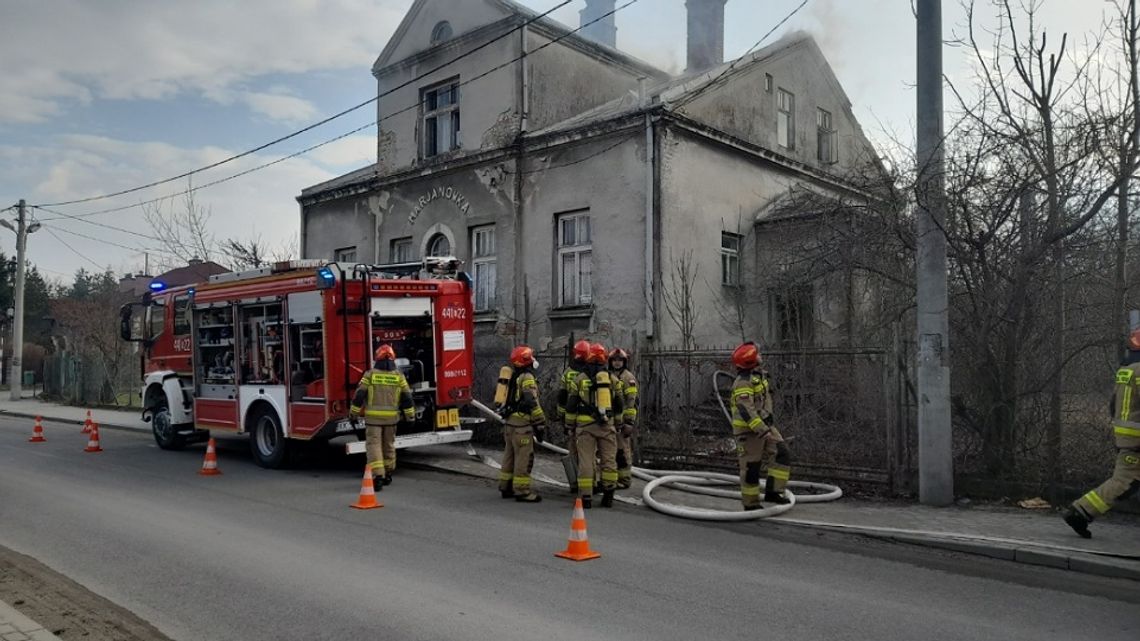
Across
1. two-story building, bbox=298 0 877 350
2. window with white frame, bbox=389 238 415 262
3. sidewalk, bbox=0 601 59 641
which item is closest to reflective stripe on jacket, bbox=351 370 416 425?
sidewalk, bbox=0 601 59 641

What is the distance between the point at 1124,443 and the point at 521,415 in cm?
553

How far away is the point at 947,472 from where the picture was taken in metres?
8.22

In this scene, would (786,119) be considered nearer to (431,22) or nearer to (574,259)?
(574,259)

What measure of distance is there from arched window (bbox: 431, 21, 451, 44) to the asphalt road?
42.4ft

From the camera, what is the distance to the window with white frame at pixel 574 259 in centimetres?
1605

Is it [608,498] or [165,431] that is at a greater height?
[165,431]

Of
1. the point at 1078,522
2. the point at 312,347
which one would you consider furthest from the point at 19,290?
the point at 1078,522

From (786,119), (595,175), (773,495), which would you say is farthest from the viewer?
(786,119)

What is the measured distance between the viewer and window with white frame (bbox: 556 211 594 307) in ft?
52.6

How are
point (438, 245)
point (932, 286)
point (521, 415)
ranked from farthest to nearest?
point (438, 245)
point (521, 415)
point (932, 286)

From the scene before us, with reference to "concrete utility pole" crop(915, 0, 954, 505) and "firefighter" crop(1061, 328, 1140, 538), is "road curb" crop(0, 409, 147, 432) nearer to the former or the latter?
"concrete utility pole" crop(915, 0, 954, 505)

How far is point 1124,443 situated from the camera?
21.1 ft

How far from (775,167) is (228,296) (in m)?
11.2

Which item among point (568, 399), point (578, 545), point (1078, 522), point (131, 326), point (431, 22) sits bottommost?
point (578, 545)
